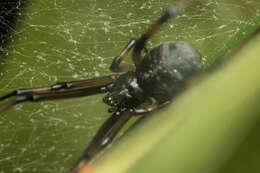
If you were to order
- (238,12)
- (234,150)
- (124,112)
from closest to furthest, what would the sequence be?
(234,150) < (124,112) < (238,12)

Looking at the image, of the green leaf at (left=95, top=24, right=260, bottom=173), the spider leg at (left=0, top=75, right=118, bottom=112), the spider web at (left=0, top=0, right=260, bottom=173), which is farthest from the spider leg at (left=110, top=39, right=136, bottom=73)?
the green leaf at (left=95, top=24, right=260, bottom=173)

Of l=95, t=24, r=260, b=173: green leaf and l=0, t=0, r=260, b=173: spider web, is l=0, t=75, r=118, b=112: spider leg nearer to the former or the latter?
l=0, t=0, r=260, b=173: spider web

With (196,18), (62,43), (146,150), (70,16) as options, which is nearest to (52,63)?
(62,43)

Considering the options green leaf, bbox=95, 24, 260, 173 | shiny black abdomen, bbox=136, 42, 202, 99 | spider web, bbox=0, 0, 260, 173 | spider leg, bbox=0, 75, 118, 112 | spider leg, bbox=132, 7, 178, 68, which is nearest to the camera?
green leaf, bbox=95, 24, 260, 173

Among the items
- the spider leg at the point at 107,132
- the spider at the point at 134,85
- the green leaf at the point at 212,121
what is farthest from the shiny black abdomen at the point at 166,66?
the green leaf at the point at 212,121

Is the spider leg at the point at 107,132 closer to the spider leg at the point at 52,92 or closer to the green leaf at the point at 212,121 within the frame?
the spider leg at the point at 52,92

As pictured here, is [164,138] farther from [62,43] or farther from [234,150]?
[62,43]

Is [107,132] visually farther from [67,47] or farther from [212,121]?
[212,121]

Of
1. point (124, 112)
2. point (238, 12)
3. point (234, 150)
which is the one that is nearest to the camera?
point (234, 150)
